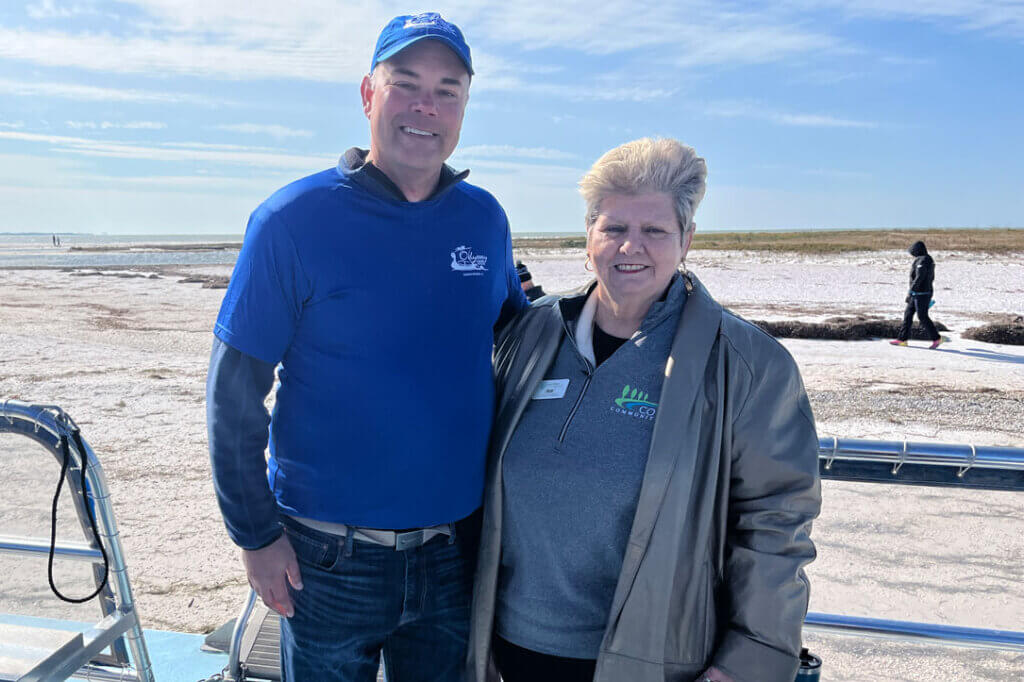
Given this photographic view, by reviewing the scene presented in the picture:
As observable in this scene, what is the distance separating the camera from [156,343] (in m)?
13.4

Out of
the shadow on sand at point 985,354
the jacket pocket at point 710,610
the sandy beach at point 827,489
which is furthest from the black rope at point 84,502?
the shadow on sand at point 985,354

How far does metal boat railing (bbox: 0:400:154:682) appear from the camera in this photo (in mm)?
2400

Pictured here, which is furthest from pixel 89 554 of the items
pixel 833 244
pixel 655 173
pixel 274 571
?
pixel 833 244

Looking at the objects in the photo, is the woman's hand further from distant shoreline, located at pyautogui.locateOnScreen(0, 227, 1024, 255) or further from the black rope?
distant shoreline, located at pyautogui.locateOnScreen(0, 227, 1024, 255)

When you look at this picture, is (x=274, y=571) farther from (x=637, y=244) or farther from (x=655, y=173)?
(x=655, y=173)

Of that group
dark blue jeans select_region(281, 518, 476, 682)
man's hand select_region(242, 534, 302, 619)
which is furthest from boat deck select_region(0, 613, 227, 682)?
man's hand select_region(242, 534, 302, 619)

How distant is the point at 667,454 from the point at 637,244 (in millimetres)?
568

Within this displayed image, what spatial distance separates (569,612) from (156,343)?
13318 millimetres

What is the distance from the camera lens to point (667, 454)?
178 cm

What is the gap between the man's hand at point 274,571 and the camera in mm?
1938

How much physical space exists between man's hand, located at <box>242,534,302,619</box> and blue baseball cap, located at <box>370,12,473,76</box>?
135cm

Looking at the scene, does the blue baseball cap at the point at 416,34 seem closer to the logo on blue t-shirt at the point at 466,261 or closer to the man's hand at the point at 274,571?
the logo on blue t-shirt at the point at 466,261

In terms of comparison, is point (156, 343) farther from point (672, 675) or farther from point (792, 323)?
point (672, 675)

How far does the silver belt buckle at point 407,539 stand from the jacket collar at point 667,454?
56 cm
